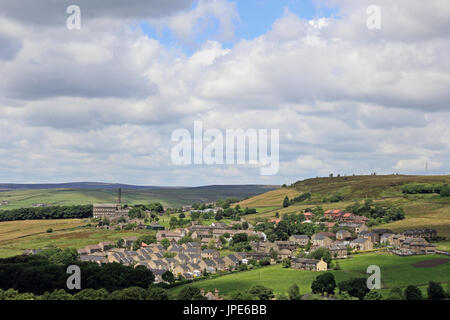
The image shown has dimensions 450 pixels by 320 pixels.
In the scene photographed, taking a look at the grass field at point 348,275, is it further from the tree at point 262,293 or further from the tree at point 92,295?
the tree at point 92,295

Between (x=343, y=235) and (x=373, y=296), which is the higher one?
(x=343, y=235)

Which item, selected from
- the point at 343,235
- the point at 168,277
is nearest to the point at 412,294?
the point at 168,277

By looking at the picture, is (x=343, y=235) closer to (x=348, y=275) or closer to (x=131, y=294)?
(x=348, y=275)

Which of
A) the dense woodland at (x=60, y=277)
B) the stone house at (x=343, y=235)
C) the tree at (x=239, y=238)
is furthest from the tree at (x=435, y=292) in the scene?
the tree at (x=239, y=238)

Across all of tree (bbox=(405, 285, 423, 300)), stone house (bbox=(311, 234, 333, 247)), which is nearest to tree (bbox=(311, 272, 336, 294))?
tree (bbox=(405, 285, 423, 300))
